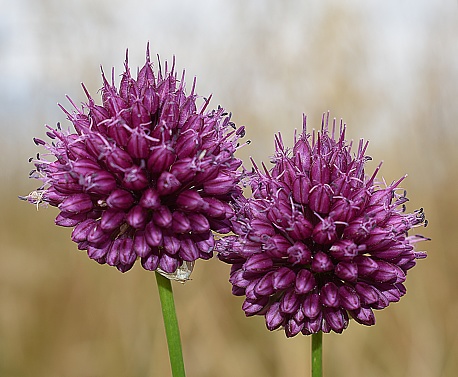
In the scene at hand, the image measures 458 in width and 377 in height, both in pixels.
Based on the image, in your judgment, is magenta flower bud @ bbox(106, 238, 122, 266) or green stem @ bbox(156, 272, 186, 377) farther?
magenta flower bud @ bbox(106, 238, 122, 266)

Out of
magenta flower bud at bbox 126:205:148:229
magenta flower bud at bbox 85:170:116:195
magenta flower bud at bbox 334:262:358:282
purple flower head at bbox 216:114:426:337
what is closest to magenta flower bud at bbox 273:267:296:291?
purple flower head at bbox 216:114:426:337

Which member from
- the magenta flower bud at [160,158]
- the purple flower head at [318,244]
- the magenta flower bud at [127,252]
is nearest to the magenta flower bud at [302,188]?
the purple flower head at [318,244]

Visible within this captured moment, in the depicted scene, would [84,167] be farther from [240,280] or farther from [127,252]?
[240,280]

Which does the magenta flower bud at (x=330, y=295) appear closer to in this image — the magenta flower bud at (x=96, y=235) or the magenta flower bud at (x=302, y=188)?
the magenta flower bud at (x=302, y=188)

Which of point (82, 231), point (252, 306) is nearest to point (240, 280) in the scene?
point (252, 306)

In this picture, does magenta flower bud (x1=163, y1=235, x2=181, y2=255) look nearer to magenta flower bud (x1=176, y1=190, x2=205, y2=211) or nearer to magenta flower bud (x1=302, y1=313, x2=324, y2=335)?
magenta flower bud (x1=176, y1=190, x2=205, y2=211)

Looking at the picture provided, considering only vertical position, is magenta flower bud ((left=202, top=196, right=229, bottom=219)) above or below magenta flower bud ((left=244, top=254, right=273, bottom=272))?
above

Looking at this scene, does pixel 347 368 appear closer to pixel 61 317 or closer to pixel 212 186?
pixel 61 317
